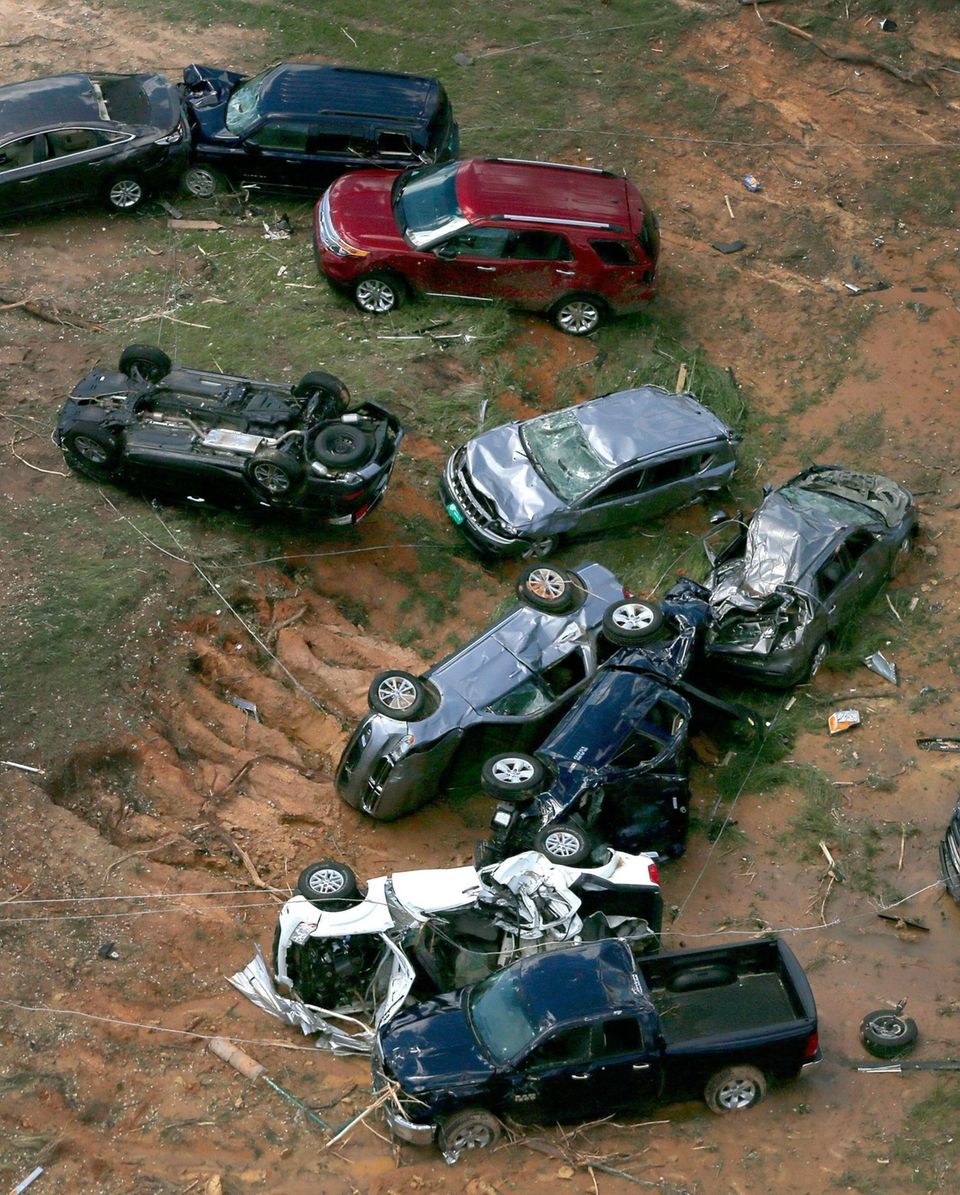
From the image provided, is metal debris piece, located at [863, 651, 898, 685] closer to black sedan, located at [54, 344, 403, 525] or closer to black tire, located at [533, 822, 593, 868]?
black tire, located at [533, 822, 593, 868]

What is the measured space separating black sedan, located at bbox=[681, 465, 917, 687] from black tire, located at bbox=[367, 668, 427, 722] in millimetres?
3205

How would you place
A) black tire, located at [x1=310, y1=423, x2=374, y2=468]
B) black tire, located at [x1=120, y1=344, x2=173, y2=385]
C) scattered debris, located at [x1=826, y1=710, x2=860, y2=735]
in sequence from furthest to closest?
black tire, located at [x1=120, y1=344, x2=173, y2=385]
black tire, located at [x1=310, y1=423, x2=374, y2=468]
scattered debris, located at [x1=826, y1=710, x2=860, y2=735]

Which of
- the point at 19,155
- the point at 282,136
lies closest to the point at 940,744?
the point at 282,136

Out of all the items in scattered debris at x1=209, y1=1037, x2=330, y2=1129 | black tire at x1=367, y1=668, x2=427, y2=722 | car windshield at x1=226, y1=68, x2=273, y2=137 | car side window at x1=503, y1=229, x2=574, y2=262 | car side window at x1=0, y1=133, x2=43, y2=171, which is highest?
car windshield at x1=226, y1=68, x2=273, y2=137

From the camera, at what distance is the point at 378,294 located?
1734 centimetres

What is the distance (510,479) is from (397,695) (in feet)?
12.0

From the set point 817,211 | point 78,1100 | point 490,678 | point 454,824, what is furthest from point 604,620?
point 817,211

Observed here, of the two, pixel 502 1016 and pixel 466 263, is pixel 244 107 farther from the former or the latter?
pixel 502 1016

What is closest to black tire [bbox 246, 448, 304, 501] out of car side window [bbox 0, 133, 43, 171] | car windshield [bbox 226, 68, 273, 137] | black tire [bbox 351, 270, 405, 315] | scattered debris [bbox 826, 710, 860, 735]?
black tire [bbox 351, 270, 405, 315]

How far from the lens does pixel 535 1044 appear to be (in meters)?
9.80

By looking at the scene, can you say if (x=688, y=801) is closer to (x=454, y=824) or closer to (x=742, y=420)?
(x=454, y=824)

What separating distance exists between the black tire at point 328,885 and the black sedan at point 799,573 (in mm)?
4722

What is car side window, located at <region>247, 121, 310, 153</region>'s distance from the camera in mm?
18328

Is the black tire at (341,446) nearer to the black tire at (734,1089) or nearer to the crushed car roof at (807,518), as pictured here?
the crushed car roof at (807,518)
